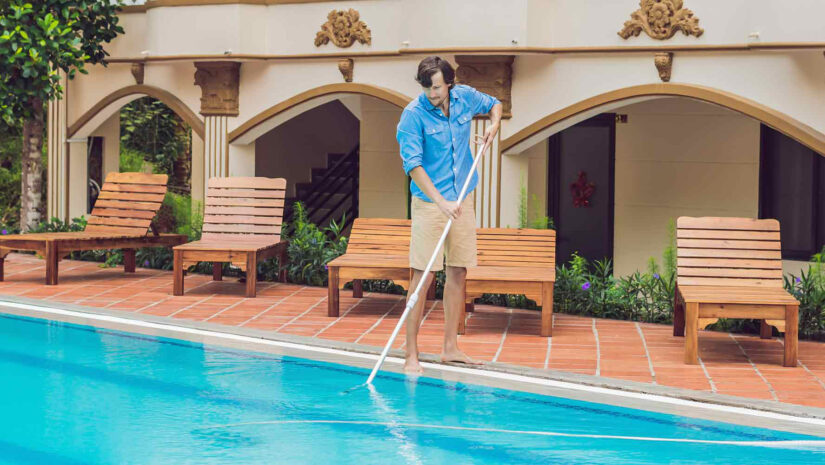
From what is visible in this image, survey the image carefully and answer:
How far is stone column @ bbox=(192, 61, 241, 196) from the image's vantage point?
1373 cm

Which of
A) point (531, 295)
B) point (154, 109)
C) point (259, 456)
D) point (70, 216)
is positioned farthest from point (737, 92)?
point (154, 109)

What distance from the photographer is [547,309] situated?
30.6 feet

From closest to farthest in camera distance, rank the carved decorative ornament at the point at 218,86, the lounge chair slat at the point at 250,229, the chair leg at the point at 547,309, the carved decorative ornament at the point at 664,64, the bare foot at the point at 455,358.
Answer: the bare foot at the point at 455,358
the chair leg at the point at 547,309
the carved decorative ornament at the point at 664,64
the lounge chair slat at the point at 250,229
the carved decorative ornament at the point at 218,86

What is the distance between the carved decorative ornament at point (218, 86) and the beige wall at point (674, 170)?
4.56m

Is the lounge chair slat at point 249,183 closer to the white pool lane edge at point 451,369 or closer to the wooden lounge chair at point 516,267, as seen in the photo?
the white pool lane edge at point 451,369

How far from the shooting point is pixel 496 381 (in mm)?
7531

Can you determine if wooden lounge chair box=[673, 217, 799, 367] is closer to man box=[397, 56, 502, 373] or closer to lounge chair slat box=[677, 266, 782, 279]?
lounge chair slat box=[677, 266, 782, 279]

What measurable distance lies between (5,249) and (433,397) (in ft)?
22.3

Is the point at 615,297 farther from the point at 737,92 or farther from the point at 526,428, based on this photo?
the point at 526,428

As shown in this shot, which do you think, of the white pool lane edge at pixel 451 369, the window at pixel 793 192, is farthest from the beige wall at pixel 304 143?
the window at pixel 793 192

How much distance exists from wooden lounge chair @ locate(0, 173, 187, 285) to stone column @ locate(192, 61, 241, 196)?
1.04 m

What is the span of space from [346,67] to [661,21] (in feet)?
12.0

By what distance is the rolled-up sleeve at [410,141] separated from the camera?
7.41m

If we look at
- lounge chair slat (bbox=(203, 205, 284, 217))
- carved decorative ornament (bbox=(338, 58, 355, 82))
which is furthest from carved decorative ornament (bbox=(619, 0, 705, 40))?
lounge chair slat (bbox=(203, 205, 284, 217))
